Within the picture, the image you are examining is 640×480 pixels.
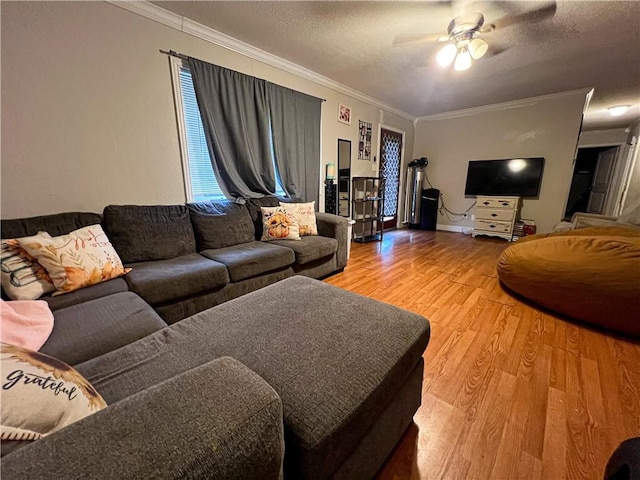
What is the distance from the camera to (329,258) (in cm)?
271

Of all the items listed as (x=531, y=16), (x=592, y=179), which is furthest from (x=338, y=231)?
(x=592, y=179)

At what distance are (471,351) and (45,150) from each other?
10.1 ft

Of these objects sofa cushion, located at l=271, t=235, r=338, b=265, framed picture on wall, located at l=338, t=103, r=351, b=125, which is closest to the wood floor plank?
sofa cushion, located at l=271, t=235, r=338, b=265

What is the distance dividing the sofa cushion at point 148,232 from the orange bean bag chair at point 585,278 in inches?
111

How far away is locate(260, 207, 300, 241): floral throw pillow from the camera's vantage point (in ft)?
8.39

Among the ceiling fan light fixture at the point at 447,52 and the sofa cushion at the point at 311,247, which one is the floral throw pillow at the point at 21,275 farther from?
the ceiling fan light fixture at the point at 447,52

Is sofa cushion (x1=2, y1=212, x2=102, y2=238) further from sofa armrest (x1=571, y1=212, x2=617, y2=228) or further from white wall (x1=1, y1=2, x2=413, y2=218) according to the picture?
sofa armrest (x1=571, y1=212, x2=617, y2=228)

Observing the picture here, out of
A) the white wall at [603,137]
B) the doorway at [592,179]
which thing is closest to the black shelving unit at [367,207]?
the doorway at [592,179]

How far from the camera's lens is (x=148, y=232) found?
1.94 m

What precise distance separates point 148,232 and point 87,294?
→ 2.13 feet

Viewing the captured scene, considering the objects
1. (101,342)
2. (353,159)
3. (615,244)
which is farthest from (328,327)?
(353,159)

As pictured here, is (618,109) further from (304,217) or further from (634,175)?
(304,217)

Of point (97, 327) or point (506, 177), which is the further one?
point (506, 177)

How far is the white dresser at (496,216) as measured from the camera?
13.9ft
